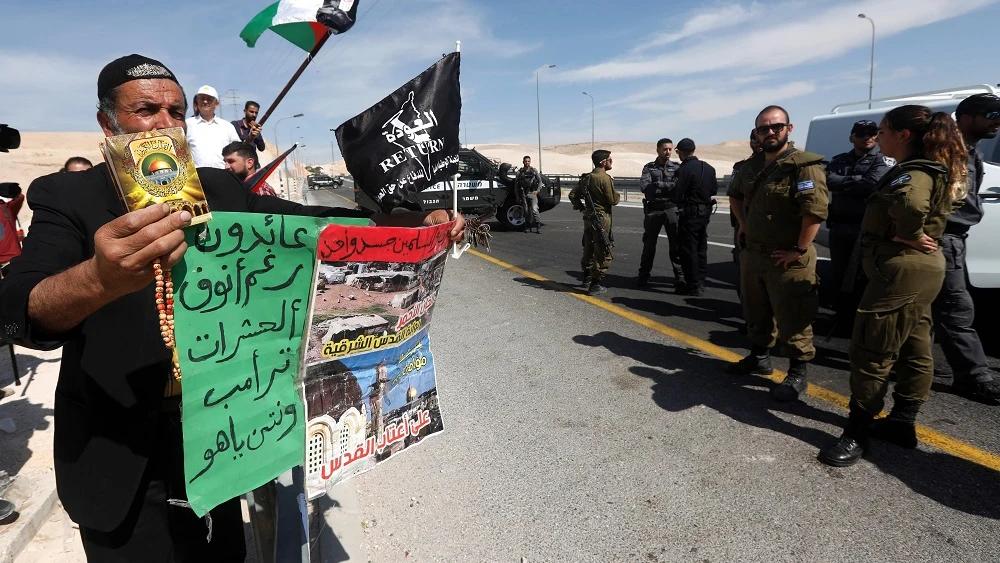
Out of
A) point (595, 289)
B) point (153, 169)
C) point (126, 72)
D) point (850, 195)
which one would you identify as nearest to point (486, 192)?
point (595, 289)

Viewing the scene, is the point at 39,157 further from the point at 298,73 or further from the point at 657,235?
the point at 298,73

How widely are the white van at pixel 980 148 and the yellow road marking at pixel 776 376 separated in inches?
81.7

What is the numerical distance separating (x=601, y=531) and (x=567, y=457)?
64 cm

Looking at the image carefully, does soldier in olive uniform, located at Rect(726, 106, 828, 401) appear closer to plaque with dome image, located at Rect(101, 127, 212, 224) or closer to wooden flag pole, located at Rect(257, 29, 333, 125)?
wooden flag pole, located at Rect(257, 29, 333, 125)

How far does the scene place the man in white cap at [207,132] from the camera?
522 cm

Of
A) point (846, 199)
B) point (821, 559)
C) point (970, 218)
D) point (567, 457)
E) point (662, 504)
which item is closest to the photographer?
point (821, 559)

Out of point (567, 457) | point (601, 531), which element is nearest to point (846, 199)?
point (567, 457)

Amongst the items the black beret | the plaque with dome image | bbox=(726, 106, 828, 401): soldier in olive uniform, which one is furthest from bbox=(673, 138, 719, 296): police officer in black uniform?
the plaque with dome image

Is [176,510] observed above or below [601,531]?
above

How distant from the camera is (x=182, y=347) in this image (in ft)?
4.40

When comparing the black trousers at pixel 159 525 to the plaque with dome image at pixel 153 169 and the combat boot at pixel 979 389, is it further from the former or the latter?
the combat boot at pixel 979 389

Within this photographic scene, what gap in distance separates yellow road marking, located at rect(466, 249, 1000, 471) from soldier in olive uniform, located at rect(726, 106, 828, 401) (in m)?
0.24

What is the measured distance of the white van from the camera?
4684 millimetres

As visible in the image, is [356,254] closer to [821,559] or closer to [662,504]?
[662,504]
